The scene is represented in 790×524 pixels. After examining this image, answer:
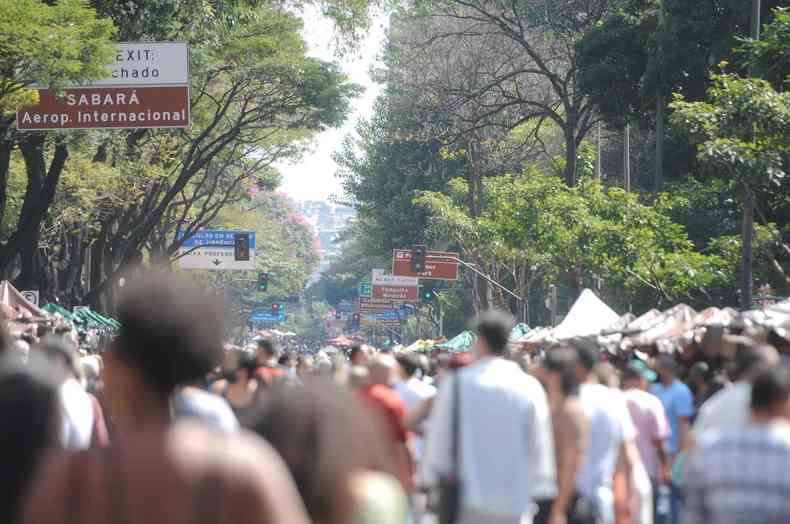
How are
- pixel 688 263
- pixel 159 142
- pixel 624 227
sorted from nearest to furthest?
pixel 688 263
pixel 624 227
pixel 159 142

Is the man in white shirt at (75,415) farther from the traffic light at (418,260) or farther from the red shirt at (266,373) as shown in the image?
the traffic light at (418,260)

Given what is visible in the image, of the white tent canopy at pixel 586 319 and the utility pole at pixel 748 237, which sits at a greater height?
the utility pole at pixel 748 237

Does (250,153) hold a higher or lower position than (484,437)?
higher

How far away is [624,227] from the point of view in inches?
1260

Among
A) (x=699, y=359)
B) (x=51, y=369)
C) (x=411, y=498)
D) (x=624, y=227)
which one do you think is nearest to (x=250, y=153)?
(x=624, y=227)

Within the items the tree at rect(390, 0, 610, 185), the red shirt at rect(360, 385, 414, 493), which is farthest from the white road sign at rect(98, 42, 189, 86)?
the tree at rect(390, 0, 610, 185)

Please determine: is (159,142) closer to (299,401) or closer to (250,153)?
(250,153)

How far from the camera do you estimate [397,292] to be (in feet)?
241

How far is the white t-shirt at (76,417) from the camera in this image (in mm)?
7023

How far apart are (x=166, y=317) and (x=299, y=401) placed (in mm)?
369

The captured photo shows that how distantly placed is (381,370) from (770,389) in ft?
13.6

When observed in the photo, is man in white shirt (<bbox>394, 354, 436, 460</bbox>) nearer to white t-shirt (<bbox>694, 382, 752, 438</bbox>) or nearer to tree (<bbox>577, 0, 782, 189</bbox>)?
white t-shirt (<bbox>694, 382, 752, 438</bbox>)

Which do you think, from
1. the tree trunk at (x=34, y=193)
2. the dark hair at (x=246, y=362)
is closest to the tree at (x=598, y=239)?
the tree trunk at (x=34, y=193)

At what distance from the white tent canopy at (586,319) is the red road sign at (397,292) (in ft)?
145
